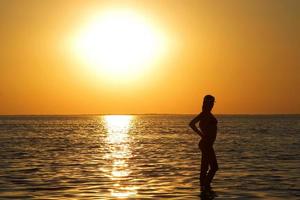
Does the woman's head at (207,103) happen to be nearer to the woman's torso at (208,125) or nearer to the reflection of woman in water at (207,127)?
the reflection of woman in water at (207,127)

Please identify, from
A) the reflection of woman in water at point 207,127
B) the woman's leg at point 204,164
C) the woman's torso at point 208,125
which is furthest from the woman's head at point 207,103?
the woman's leg at point 204,164

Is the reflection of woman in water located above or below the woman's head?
below

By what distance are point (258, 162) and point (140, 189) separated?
1100 cm

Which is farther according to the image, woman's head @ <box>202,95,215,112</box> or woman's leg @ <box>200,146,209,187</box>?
woman's leg @ <box>200,146,209,187</box>

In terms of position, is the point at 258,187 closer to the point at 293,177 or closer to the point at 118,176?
the point at 293,177

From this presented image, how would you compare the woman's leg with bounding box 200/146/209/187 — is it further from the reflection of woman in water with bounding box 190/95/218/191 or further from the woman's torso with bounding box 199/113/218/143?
the woman's torso with bounding box 199/113/218/143

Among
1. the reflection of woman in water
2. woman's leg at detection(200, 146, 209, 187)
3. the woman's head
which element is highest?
the woman's head

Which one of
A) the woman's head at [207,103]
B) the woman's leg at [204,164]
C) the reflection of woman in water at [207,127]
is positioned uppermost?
the woman's head at [207,103]

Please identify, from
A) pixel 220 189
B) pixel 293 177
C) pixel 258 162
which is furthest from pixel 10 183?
pixel 258 162

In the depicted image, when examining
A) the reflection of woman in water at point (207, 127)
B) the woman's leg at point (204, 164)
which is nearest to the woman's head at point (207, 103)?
the reflection of woman in water at point (207, 127)

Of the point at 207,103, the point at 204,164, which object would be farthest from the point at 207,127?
the point at 204,164

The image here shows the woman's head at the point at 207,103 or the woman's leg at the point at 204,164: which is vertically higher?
the woman's head at the point at 207,103

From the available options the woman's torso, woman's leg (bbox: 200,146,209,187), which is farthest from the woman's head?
woman's leg (bbox: 200,146,209,187)

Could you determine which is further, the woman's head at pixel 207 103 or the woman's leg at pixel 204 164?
the woman's leg at pixel 204 164
